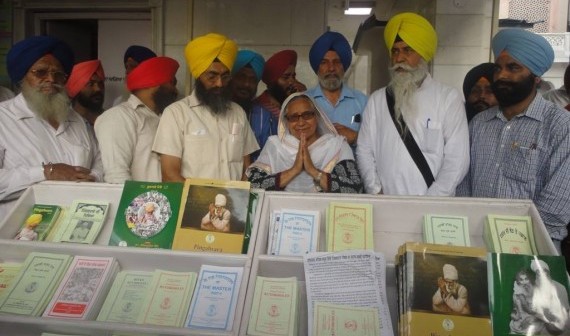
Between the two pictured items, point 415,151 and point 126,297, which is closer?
point 126,297

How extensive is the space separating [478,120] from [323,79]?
1.02 meters

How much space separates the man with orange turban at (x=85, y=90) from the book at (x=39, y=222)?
1662mm

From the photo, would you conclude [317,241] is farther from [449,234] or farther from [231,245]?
[449,234]

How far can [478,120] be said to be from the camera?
2832 millimetres

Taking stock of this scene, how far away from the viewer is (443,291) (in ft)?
5.44

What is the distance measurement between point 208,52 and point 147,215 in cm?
122

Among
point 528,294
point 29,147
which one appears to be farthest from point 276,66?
point 528,294

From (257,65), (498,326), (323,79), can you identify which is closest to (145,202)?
(498,326)

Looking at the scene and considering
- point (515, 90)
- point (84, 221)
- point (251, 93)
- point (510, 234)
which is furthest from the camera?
point (251, 93)

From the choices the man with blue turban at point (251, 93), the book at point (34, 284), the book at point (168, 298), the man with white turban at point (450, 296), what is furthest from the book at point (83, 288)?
the man with blue turban at point (251, 93)

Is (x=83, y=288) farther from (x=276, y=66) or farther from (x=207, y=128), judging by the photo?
(x=276, y=66)

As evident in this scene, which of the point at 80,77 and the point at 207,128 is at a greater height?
the point at 80,77

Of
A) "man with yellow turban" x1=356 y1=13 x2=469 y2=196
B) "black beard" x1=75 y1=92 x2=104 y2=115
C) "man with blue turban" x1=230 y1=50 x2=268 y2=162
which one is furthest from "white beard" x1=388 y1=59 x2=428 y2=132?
"black beard" x1=75 y1=92 x2=104 y2=115

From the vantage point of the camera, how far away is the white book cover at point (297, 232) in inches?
77.1
